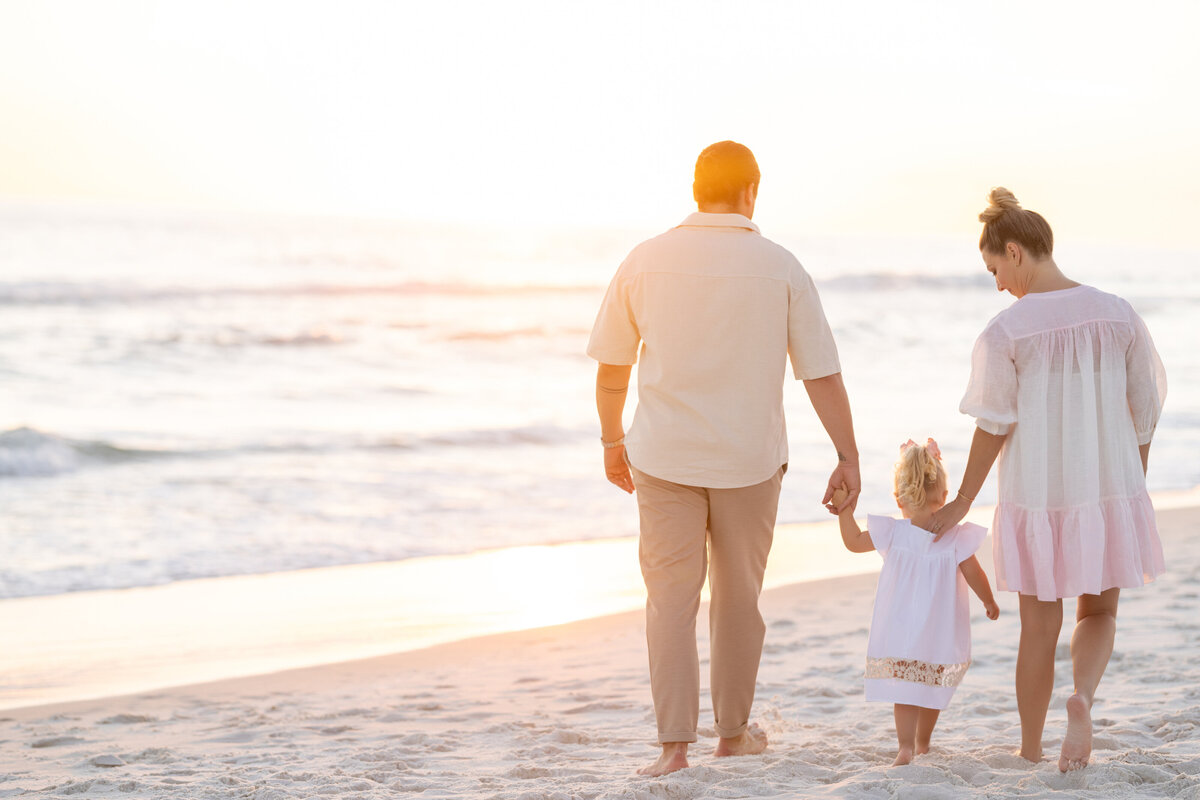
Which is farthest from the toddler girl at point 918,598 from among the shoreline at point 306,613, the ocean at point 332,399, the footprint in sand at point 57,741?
the ocean at point 332,399

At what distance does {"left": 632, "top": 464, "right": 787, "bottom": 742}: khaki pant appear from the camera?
3.32 metres

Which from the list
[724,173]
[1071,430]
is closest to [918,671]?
[1071,430]

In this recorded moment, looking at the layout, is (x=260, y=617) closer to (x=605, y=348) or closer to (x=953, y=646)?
(x=605, y=348)

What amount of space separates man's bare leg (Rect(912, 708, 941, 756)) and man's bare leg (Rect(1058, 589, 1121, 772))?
1.21 feet

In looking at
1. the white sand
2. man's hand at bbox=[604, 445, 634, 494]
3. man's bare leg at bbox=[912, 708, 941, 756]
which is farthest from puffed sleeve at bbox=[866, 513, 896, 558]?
man's hand at bbox=[604, 445, 634, 494]

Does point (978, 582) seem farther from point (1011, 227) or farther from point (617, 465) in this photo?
point (617, 465)

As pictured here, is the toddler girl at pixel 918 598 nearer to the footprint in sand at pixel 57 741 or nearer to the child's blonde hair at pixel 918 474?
the child's blonde hair at pixel 918 474

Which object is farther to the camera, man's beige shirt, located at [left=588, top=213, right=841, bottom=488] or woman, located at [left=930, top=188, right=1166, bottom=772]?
man's beige shirt, located at [left=588, top=213, right=841, bottom=488]

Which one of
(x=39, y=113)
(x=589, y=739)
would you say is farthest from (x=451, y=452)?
(x=39, y=113)

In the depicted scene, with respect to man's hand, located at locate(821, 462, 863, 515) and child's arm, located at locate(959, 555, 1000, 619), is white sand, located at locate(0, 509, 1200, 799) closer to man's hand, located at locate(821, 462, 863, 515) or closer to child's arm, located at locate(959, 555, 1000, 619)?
child's arm, located at locate(959, 555, 1000, 619)

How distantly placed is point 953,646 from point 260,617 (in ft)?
12.5

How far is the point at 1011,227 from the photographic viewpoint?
10.3 ft

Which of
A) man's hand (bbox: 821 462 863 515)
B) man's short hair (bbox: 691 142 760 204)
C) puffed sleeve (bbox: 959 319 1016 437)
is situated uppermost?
man's short hair (bbox: 691 142 760 204)

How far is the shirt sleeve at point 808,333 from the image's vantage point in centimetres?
324
